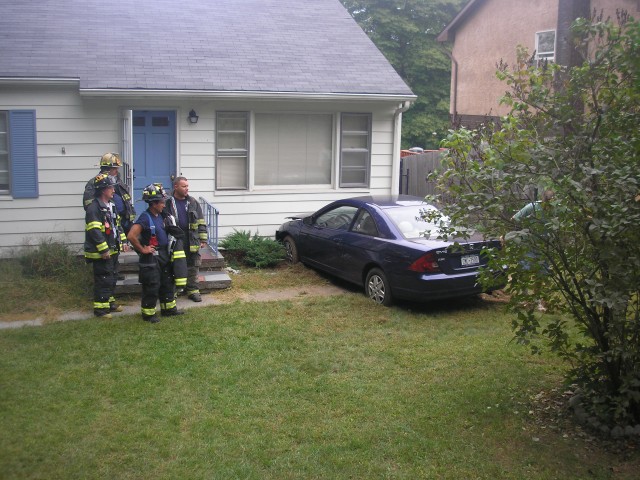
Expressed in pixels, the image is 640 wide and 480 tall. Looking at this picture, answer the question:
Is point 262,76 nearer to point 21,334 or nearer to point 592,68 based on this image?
point 21,334

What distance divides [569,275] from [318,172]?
332 inches

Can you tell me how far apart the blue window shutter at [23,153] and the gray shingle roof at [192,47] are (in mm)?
702

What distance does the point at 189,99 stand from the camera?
1205 cm

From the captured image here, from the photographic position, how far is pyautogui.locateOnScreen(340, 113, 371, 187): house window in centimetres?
1351

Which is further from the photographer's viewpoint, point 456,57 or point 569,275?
point 456,57

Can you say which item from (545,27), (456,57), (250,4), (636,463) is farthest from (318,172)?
(456,57)

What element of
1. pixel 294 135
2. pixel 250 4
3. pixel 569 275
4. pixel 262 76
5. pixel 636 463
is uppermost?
pixel 250 4

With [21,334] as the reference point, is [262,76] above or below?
above

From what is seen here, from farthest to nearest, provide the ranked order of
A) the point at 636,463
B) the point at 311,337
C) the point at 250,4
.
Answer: the point at 250,4
the point at 311,337
the point at 636,463

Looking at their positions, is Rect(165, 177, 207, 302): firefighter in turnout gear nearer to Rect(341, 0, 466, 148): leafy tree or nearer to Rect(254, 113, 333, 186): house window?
Rect(254, 113, 333, 186): house window

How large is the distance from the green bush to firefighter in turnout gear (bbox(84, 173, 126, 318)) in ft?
10.0

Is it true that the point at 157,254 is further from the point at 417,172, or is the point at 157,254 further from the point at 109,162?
the point at 417,172

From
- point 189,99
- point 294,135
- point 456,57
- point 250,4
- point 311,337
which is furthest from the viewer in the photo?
point 456,57

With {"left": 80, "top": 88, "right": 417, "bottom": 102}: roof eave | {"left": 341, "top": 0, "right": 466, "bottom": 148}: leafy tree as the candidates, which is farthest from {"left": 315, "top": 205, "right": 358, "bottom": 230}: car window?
{"left": 341, "top": 0, "right": 466, "bottom": 148}: leafy tree
